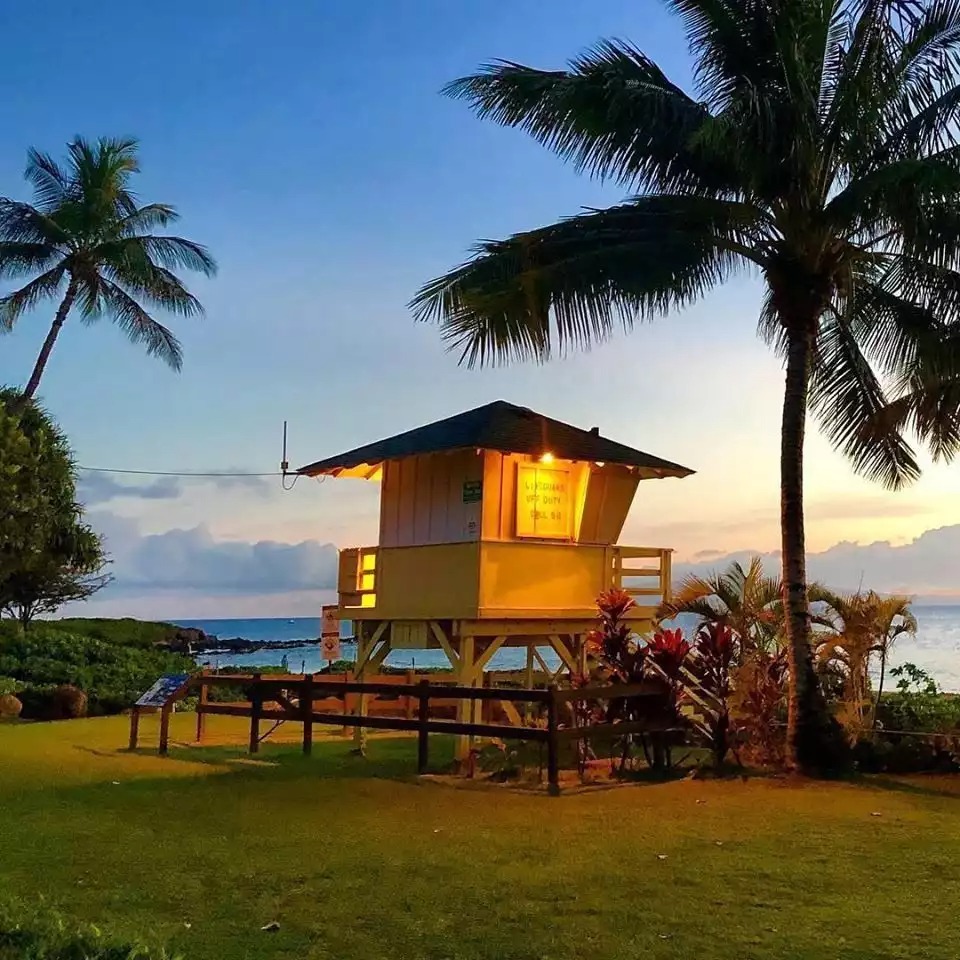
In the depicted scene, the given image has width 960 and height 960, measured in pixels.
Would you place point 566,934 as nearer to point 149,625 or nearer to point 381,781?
point 381,781

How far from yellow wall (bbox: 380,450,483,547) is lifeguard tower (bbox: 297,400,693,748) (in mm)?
21

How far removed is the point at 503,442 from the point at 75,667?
13.9 metres

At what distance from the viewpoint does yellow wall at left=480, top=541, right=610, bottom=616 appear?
48.4ft

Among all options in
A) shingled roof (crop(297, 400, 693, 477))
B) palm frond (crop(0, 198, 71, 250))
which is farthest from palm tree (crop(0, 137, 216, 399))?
shingled roof (crop(297, 400, 693, 477))

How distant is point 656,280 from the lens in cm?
1154

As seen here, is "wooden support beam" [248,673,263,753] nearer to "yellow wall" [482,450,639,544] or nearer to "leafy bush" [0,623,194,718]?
"yellow wall" [482,450,639,544]

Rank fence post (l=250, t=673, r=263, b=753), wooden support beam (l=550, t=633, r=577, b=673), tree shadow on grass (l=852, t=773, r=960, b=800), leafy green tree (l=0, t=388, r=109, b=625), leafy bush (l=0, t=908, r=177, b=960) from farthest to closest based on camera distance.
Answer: leafy green tree (l=0, t=388, r=109, b=625) → wooden support beam (l=550, t=633, r=577, b=673) → fence post (l=250, t=673, r=263, b=753) → tree shadow on grass (l=852, t=773, r=960, b=800) → leafy bush (l=0, t=908, r=177, b=960)

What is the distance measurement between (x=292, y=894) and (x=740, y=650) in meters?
8.68

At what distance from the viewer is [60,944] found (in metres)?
5.04

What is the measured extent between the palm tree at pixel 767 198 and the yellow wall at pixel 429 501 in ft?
11.9

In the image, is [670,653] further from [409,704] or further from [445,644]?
[409,704]

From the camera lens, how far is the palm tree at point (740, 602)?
14.5 metres

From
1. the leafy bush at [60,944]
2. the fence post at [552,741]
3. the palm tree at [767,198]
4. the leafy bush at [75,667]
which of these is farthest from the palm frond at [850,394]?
the leafy bush at [75,667]

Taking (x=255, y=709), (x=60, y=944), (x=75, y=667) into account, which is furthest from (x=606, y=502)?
(x=75, y=667)
